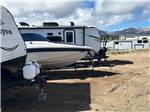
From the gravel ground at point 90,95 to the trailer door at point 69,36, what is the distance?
A: 9.91 ft

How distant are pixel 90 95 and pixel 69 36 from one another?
23.3ft

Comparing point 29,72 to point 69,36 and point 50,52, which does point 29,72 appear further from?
point 69,36

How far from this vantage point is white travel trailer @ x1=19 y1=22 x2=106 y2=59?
16.8m

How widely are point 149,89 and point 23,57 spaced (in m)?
3.85

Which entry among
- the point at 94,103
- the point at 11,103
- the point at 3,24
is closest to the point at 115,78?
the point at 94,103

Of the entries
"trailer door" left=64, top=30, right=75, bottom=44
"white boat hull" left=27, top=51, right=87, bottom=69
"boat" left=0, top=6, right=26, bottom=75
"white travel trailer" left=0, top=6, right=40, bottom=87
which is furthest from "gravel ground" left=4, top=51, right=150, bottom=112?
"trailer door" left=64, top=30, right=75, bottom=44

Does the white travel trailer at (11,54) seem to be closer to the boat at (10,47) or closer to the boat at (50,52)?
the boat at (10,47)

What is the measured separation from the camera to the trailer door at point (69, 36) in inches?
663

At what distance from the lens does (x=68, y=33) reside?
668 inches

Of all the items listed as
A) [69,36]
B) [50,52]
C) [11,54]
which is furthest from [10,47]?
[69,36]

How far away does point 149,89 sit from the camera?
10625 millimetres

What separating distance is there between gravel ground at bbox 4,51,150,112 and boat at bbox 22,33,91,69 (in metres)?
0.71

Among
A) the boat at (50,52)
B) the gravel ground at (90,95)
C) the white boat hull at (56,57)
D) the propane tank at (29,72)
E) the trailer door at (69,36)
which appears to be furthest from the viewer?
the trailer door at (69,36)

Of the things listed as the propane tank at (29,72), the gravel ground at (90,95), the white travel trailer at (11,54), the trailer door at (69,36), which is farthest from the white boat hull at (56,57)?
the trailer door at (69,36)
